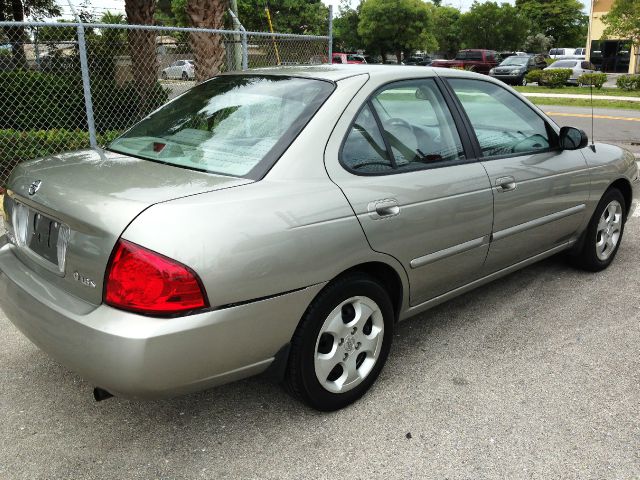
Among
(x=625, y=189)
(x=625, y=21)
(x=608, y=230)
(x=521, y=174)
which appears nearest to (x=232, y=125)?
(x=521, y=174)

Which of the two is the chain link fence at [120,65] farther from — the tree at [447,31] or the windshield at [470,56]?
the tree at [447,31]

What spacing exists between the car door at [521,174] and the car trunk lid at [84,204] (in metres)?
1.70

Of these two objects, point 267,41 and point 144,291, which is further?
point 267,41

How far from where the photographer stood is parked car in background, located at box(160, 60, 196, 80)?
28.5ft

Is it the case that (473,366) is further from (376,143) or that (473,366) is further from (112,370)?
(112,370)

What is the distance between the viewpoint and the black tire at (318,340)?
2.60m

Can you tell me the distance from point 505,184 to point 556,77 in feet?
89.9

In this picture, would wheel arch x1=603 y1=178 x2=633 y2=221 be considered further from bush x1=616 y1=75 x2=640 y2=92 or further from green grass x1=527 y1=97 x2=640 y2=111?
bush x1=616 y1=75 x2=640 y2=92

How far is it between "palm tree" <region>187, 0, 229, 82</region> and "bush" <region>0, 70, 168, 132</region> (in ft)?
Answer: 3.08

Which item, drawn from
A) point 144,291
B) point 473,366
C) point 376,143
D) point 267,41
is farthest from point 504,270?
point 267,41

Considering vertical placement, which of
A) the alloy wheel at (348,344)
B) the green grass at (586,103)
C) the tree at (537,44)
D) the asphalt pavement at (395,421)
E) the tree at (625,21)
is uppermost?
the tree at (537,44)

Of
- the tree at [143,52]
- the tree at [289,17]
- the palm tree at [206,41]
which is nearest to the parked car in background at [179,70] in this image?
the palm tree at [206,41]

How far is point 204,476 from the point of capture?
2453 millimetres

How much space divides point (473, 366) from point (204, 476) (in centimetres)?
161
